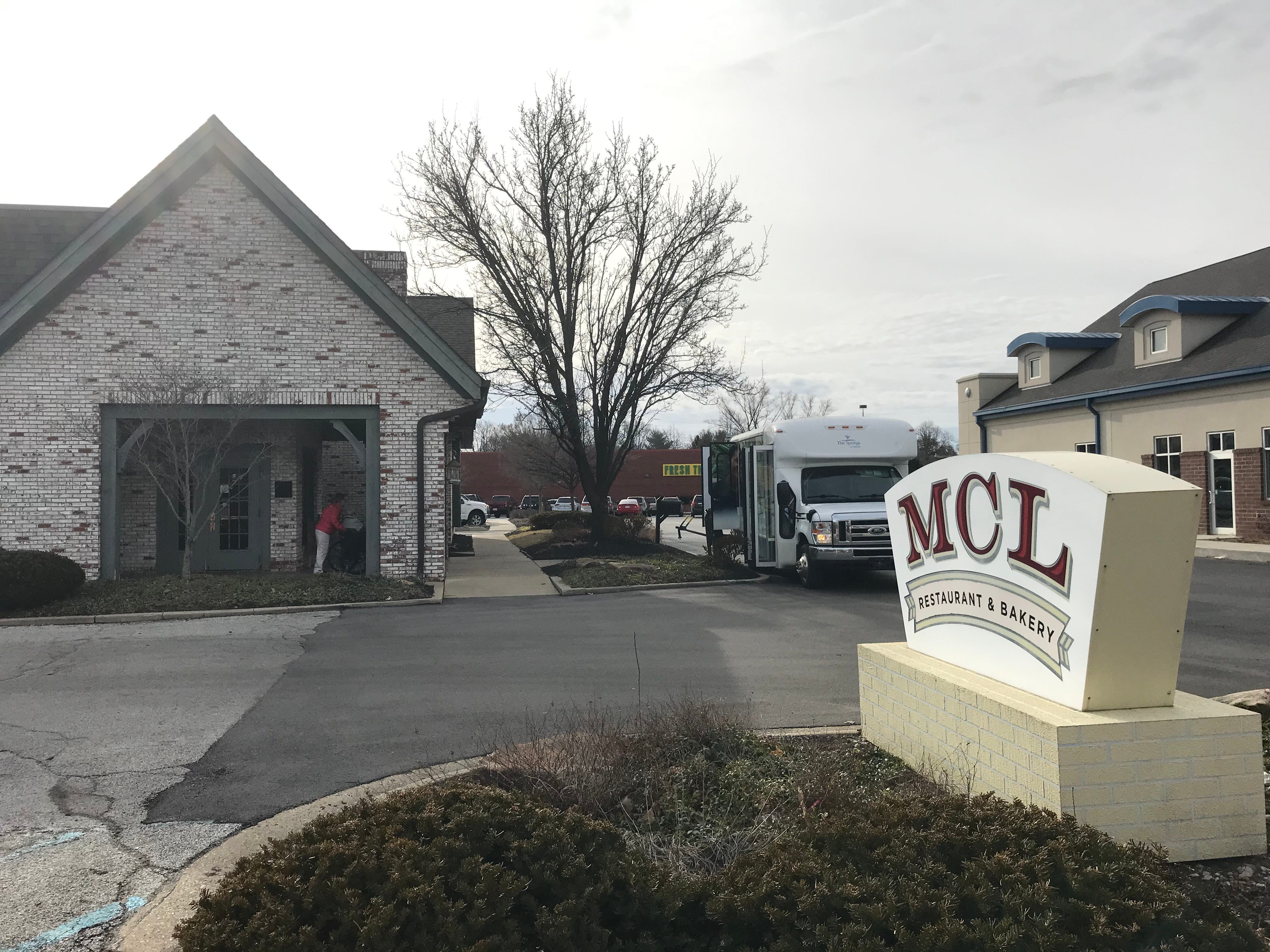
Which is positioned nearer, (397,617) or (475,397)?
(397,617)

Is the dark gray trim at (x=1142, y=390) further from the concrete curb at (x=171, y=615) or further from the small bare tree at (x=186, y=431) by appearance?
the small bare tree at (x=186, y=431)

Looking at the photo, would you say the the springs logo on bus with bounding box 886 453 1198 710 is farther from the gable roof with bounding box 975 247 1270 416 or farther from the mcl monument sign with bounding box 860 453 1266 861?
the gable roof with bounding box 975 247 1270 416

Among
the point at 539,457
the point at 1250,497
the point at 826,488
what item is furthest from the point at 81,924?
the point at 539,457

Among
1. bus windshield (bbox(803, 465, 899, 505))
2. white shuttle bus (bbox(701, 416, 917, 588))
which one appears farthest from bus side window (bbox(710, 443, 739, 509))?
bus windshield (bbox(803, 465, 899, 505))

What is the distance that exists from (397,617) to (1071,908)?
1173 cm

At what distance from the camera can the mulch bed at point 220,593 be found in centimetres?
1387

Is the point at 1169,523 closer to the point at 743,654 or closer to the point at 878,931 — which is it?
the point at 878,931

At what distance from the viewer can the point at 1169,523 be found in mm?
4242

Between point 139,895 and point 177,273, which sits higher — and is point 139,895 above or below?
below

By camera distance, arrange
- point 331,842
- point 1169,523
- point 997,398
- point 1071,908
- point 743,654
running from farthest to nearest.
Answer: point 997,398, point 743,654, point 1169,523, point 331,842, point 1071,908

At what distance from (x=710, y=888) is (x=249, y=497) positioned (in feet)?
57.4

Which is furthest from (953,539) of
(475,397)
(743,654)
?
(475,397)

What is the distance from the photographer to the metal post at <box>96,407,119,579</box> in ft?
53.8

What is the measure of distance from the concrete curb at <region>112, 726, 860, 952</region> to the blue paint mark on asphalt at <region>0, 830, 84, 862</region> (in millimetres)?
834
